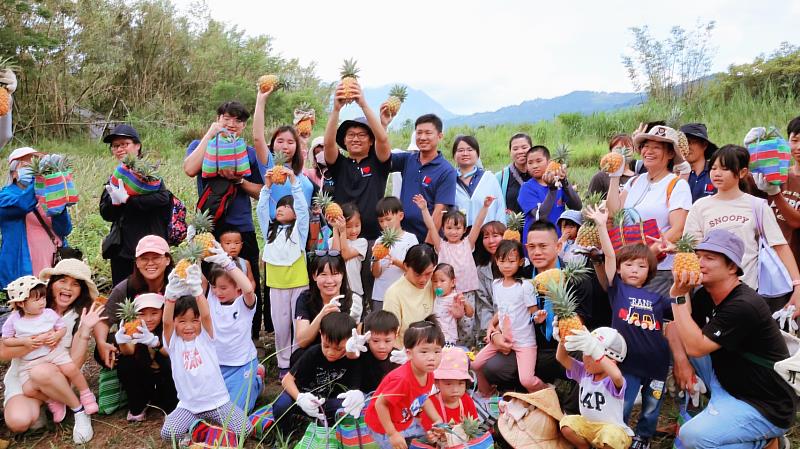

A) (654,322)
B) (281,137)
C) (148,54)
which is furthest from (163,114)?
(654,322)

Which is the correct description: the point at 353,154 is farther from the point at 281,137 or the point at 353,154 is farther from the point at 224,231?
the point at 224,231

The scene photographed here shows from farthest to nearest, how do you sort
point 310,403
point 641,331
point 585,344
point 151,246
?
point 151,246, point 641,331, point 310,403, point 585,344

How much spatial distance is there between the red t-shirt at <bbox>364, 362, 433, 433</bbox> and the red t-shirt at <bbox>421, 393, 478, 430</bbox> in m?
0.08

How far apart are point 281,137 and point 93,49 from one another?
13.8m

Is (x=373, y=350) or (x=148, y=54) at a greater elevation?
(x=148, y=54)

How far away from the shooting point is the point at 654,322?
3990mm

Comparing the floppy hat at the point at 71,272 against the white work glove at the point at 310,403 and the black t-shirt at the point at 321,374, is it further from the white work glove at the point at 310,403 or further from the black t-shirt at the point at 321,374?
the white work glove at the point at 310,403

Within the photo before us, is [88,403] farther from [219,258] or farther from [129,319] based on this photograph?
[219,258]

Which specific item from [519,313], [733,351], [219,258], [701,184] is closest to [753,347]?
[733,351]

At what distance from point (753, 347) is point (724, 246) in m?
0.69

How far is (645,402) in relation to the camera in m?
4.05

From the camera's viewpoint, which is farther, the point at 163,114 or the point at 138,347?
the point at 163,114

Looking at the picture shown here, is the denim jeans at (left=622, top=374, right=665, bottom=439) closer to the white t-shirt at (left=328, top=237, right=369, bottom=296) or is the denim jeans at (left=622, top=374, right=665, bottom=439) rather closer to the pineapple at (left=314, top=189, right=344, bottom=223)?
the white t-shirt at (left=328, top=237, right=369, bottom=296)

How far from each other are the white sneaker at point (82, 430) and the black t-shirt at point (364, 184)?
9.05ft
